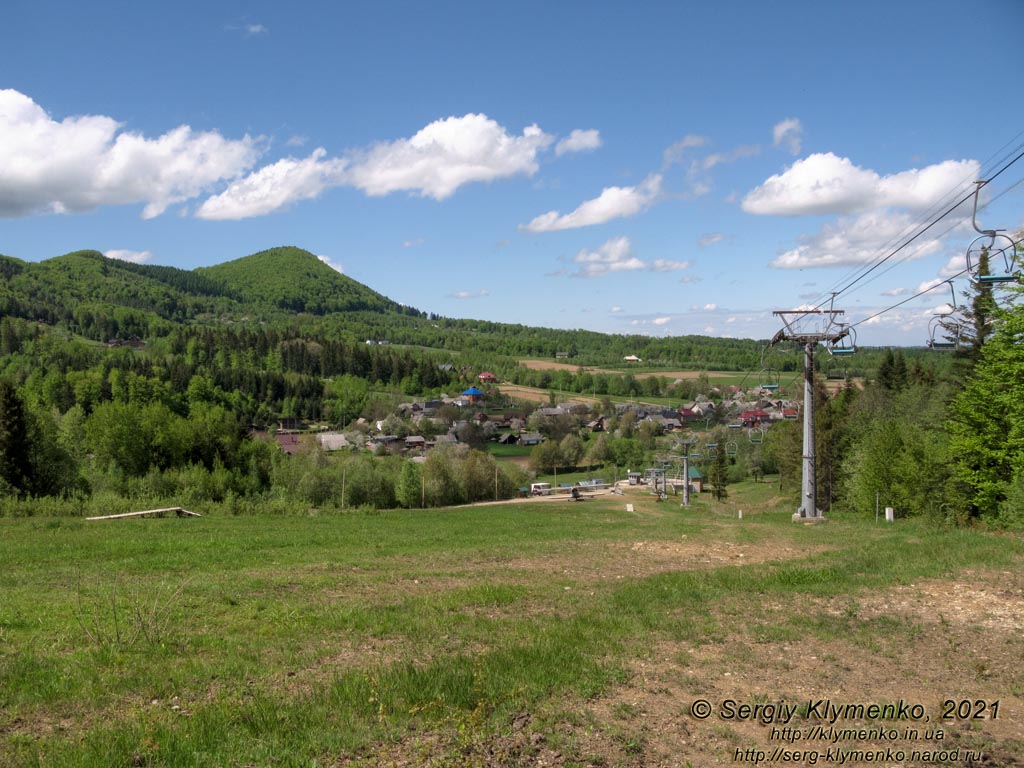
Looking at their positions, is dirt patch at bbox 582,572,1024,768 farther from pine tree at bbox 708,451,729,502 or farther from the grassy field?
pine tree at bbox 708,451,729,502

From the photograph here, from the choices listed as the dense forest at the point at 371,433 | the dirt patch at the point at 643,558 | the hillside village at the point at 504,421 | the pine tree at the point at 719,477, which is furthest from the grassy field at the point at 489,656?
the hillside village at the point at 504,421

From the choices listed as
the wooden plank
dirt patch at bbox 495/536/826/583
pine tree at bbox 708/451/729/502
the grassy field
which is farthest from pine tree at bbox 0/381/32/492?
pine tree at bbox 708/451/729/502

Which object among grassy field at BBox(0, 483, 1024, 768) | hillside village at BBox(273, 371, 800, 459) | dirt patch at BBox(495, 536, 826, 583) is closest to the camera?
grassy field at BBox(0, 483, 1024, 768)

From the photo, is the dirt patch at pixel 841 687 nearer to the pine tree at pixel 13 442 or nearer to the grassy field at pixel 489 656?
the grassy field at pixel 489 656

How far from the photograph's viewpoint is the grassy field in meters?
6.22

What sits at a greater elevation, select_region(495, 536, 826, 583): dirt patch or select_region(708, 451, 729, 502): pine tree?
select_region(495, 536, 826, 583): dirt patch

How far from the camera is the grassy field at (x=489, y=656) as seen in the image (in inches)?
245

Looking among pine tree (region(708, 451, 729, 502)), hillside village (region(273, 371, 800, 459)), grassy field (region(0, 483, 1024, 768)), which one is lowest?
pine tree (region(708, 451, 729, 502))

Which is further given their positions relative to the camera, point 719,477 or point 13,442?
point 719,477

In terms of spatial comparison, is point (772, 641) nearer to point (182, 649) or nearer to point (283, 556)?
point (182, 649)

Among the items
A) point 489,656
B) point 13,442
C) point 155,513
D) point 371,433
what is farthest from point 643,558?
point 371,433

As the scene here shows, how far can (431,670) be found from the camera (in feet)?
25.8

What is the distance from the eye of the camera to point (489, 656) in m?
8.52

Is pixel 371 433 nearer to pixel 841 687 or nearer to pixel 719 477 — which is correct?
pixel 719 477
